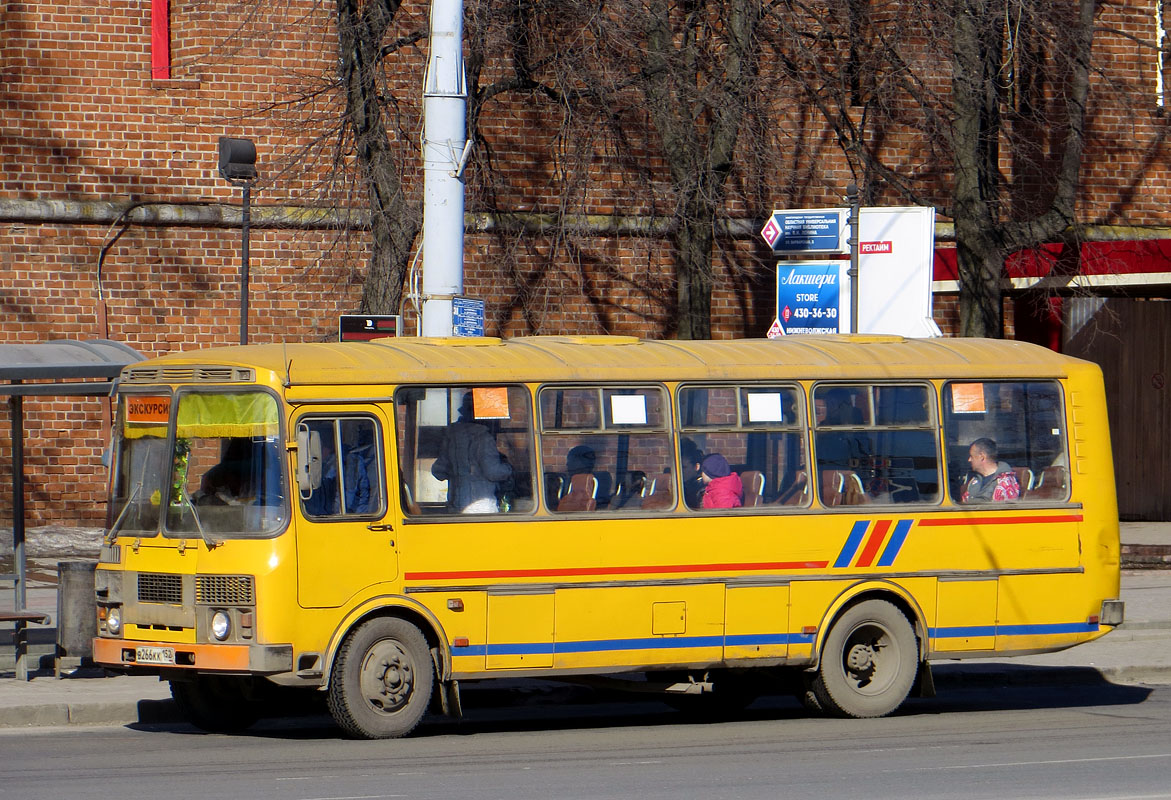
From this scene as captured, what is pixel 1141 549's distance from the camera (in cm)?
2306

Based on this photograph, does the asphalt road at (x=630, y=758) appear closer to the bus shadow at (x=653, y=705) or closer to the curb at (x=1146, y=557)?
the bus shadow at (x=653, y=705)

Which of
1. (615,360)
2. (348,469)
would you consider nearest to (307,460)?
(348,469)

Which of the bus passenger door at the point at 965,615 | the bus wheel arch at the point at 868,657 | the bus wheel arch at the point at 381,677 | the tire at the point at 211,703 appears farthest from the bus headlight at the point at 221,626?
the bus passenger door at the point at 965,615

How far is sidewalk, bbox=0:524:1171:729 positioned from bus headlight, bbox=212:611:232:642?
5.75 ft

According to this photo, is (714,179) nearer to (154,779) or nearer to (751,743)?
(751,743)

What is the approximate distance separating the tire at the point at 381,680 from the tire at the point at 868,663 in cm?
294

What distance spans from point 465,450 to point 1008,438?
13.8 ft

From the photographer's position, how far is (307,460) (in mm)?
11055

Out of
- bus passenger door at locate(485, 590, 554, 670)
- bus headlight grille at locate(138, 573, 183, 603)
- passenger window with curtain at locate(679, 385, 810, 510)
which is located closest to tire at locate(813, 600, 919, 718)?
passenger window with curtain at locate(679, 385, 810, 510)

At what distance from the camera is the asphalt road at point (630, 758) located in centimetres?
925

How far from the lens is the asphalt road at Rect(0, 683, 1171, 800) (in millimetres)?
9250

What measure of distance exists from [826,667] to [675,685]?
107 centimetres

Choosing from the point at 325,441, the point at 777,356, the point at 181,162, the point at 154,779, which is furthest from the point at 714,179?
the point at 154,779

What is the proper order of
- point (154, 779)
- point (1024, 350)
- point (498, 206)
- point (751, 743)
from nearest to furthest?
point (154, 779) → point (751, 743) → point (1024, 350) → point (498, 206)
